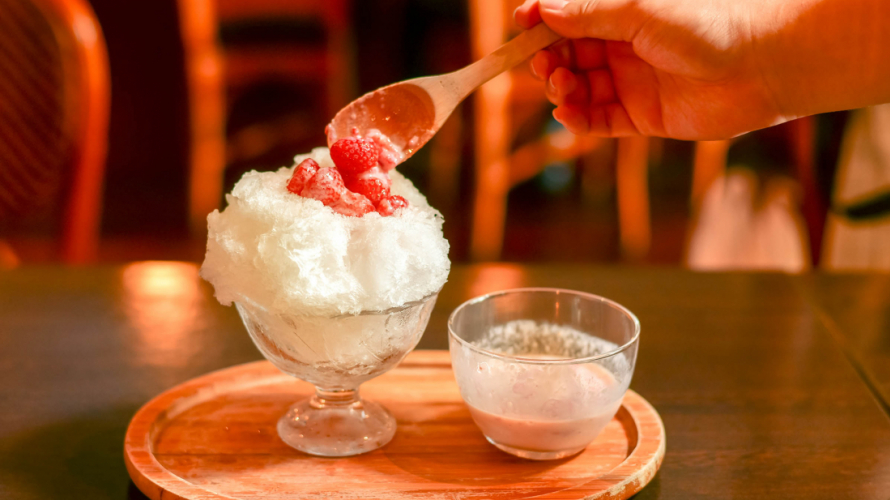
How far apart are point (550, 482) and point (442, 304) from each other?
0.41 metres

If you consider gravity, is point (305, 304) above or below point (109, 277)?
above

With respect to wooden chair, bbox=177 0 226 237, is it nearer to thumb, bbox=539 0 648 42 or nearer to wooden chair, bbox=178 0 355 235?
wooden chair, bbox=178 0 355 235

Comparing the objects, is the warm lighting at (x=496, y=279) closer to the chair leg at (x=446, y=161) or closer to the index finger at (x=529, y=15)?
the index finger at (x=529, y=15)

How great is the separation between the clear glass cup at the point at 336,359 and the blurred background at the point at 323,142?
801 millimetres

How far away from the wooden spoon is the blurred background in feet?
2.42

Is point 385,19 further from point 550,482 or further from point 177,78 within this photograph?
point 550,482

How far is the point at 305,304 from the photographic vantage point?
60 cm

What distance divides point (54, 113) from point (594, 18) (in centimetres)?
99

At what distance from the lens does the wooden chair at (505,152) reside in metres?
2.37

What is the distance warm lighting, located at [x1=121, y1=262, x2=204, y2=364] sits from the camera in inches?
34.8

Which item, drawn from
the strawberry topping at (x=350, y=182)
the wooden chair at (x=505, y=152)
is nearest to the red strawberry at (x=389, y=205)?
the strawberry topping at (x=350, y=182)

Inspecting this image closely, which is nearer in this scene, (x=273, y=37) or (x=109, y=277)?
(x=109, y=277)

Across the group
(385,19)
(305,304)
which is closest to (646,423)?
(305,304)

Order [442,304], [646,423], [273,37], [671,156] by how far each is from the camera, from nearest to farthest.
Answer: [646,423], [442,304], [273,37], [671,156]
